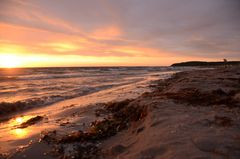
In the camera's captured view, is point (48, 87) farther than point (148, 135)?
Yes

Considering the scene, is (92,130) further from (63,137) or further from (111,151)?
(111,151)

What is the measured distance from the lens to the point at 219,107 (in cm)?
479

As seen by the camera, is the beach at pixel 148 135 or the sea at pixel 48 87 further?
the sea at pixel 48 87

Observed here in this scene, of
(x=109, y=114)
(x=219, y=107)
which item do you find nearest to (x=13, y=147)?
(x=109, y=114)

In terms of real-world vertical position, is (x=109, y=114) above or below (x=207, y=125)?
below

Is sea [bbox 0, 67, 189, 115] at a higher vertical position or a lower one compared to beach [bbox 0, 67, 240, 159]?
lower

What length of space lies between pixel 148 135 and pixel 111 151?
652 millimetres

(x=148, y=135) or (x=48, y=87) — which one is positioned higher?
(x=148, y=135)

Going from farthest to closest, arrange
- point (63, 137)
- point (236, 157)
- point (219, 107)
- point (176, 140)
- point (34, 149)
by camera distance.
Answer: point (219, 107) → point (63, 137) → point (34, 149) → point (176, 140) → point (236, 157)

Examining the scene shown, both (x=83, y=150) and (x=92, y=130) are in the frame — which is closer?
(x=83, y=150)

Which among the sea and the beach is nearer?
the beach

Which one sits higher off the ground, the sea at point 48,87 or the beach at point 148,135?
the beach at point 148,135

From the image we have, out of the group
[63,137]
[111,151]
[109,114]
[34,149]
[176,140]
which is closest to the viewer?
[176,140]

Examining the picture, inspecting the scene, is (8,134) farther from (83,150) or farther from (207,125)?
(207,125)
